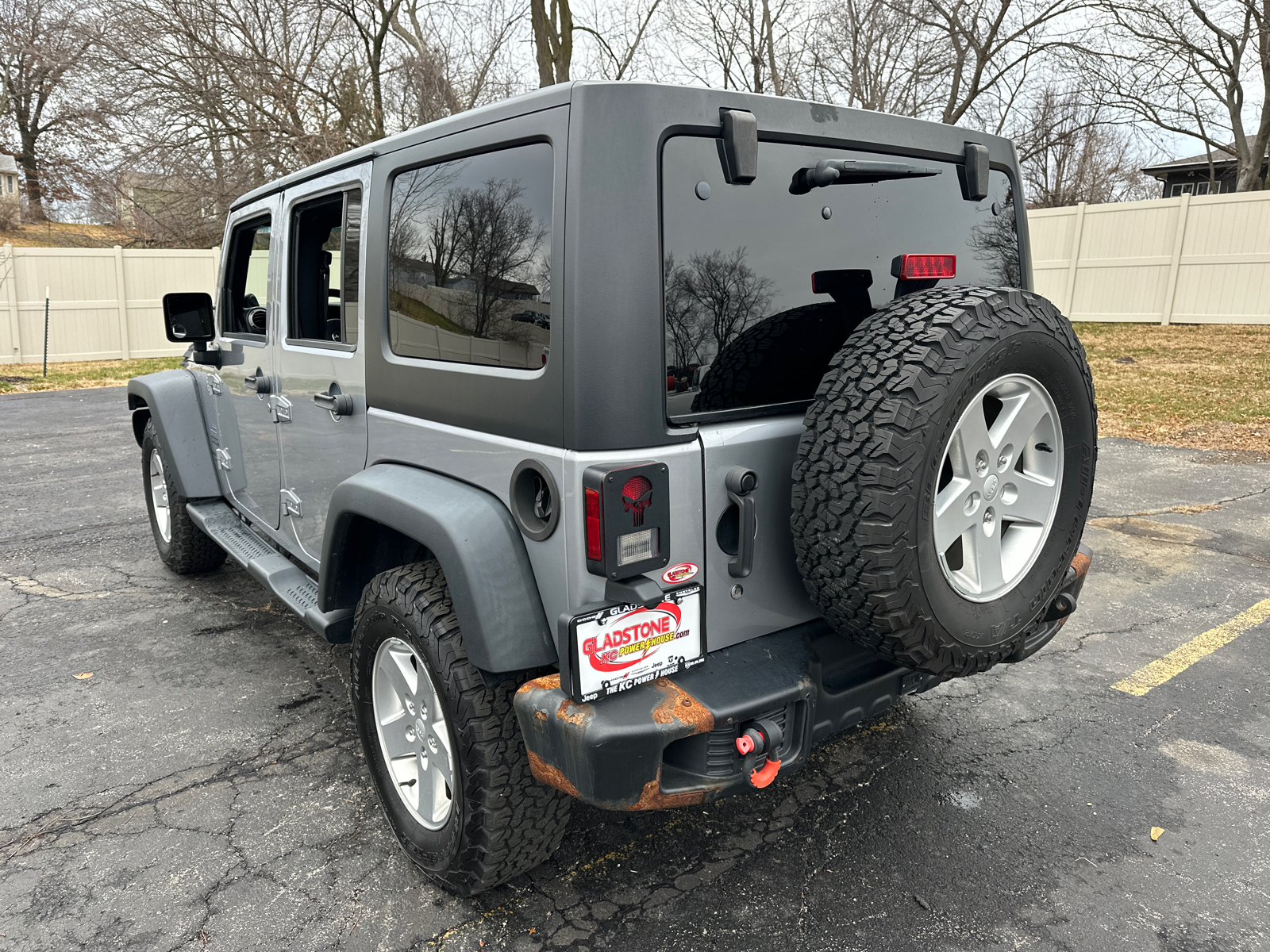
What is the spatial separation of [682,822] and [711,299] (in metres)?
1.66

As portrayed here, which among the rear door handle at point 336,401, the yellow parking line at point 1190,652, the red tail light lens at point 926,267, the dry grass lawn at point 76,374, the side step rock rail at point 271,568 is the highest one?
the red tail light lens at point 926,267

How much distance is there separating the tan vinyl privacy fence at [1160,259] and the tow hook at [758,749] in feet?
53.7

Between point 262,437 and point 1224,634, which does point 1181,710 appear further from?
point 262,437

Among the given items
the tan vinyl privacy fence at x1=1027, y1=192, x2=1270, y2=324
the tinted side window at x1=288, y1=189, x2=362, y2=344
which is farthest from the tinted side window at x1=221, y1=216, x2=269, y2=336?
the tan vinyl privacy fence at x1=1027, y1=192, x2=1270, y2=324

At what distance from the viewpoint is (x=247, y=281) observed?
4109 millimetres

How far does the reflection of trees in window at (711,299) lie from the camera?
6.61ft

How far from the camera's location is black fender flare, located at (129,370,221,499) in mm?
4414

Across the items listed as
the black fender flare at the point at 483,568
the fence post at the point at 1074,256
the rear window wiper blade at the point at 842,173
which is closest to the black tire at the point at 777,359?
the rear window wiper blade at the point at 842,173

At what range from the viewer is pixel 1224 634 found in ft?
13.5

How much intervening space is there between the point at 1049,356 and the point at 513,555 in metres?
1.44

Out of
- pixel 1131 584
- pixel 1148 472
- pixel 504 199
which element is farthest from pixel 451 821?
pixel 1148 472

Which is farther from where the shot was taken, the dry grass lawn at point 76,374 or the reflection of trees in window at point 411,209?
the dry grass lawn at point 76,374

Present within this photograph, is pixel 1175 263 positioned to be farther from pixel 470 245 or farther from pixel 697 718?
pixel 697 718

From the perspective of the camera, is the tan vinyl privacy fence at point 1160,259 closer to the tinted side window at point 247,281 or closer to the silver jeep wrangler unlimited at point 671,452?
the silver jeep wrangler unlimited at point 671,452
